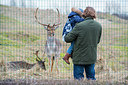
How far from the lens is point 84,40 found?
15.0 feet

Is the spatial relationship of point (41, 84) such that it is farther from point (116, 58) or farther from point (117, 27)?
point (116, 58)

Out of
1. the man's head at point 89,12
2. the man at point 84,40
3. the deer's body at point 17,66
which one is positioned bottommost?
the deer's body at point 17,66

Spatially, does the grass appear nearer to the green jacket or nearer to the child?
the child

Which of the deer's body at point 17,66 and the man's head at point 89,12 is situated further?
the deer's body at point 17,66

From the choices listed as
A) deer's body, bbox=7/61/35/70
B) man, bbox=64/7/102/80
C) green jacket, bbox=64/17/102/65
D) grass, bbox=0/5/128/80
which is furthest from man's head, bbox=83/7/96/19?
deer's body, bbox=7/61/35/70

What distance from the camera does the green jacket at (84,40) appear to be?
4535 millimetres

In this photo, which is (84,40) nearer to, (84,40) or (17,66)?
(84,40)

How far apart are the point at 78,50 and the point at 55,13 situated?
3771 millimetres

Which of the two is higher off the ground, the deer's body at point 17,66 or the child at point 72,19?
the child at point 72,19

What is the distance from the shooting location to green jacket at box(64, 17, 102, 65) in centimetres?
454

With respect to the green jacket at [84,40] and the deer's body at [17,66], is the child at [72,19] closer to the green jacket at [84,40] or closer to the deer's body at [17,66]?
the green jacket at [84,40]

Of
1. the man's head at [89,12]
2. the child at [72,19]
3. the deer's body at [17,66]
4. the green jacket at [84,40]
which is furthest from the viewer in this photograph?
the deer's body at [17,66]

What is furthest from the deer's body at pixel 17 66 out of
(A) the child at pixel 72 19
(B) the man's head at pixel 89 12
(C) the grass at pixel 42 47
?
(B) the man's head at pixel 89 12

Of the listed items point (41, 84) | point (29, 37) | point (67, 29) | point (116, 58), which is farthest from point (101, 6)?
point (29, 37)
